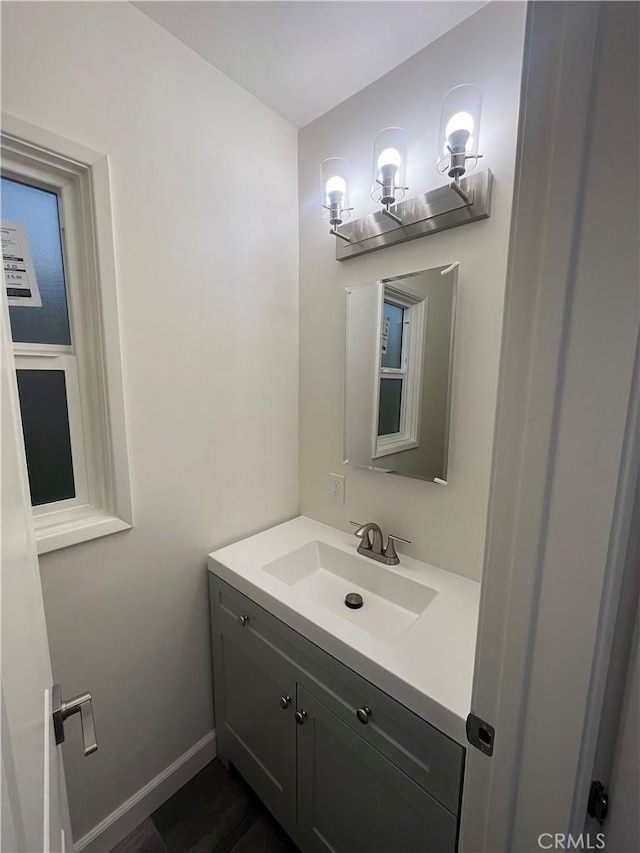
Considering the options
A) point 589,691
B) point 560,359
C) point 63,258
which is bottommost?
point 589,691

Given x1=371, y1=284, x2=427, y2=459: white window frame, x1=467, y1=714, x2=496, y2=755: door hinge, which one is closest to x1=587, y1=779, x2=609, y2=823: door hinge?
x1=467, y1=714, x2=496, y2=755: door hinge

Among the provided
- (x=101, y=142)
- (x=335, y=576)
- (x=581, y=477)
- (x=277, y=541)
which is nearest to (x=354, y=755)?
(x=335, y=576)

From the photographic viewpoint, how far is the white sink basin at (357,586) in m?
1.17

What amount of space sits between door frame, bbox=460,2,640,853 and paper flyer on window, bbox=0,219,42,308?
1.21 meters

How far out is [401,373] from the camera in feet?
4.27

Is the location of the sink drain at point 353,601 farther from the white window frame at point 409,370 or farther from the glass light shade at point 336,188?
the glass light shade at point 336,188

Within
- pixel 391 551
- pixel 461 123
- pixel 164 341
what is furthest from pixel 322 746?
pixel 461 123

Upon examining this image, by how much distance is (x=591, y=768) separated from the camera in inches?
19.7

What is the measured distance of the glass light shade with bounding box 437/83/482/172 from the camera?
99cm

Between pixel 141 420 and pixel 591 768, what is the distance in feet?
4.24

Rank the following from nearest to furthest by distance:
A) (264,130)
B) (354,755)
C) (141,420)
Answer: (354,755) → (141,420) → (264,130)

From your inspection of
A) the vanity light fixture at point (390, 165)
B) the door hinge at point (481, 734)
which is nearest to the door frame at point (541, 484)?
the door hinge at point (481, 734)

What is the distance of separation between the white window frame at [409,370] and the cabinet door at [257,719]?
867 millimetres

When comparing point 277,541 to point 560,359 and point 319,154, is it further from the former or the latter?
point 319,154
